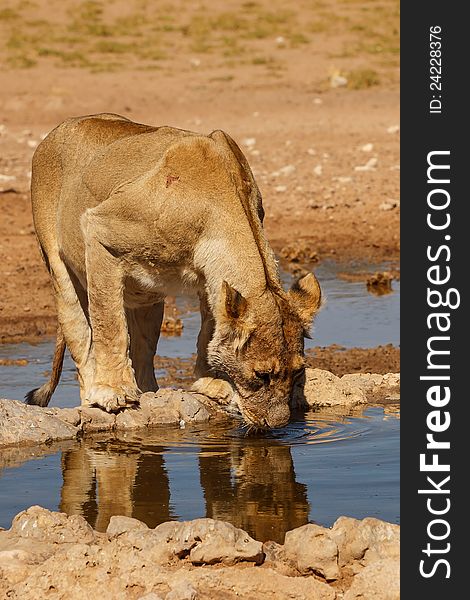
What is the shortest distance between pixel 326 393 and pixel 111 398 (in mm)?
1450

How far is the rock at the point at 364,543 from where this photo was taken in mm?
5766

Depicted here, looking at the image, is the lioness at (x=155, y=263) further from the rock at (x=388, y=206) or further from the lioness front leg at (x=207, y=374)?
the rock at (x=388, y=206)

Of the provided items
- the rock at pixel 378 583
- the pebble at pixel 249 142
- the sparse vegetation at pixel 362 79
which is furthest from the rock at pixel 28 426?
the sparse vegetation at pixel 362 79

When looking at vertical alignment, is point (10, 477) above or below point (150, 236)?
below

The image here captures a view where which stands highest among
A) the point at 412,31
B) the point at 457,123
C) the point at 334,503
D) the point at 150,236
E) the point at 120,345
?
the point at 412,31

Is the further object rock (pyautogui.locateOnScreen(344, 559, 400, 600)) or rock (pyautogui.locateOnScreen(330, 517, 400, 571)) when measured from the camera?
rock (pyautogui.locateOnScreen(330, 517, 400, 571))

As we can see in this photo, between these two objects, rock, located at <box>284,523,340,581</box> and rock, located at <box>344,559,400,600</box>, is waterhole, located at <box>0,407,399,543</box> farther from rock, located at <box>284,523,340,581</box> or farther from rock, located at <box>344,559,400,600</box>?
rock, located at <box>344,559,400,600</box>

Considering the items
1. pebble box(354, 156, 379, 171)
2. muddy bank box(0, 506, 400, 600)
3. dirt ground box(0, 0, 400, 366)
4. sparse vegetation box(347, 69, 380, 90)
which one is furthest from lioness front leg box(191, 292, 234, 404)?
sparse vegetation box(347, 69, 380, 90)

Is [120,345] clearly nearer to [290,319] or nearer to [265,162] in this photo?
[290,319]

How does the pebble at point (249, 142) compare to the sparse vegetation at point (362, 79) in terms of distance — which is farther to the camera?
the sparse vegetation at point (362, 79)

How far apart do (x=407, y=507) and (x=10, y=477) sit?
7.77 ft

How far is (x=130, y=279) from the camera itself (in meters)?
8.55

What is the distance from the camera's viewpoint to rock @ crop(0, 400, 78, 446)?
7965mm

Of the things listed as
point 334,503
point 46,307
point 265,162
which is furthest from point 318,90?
point 334,503
